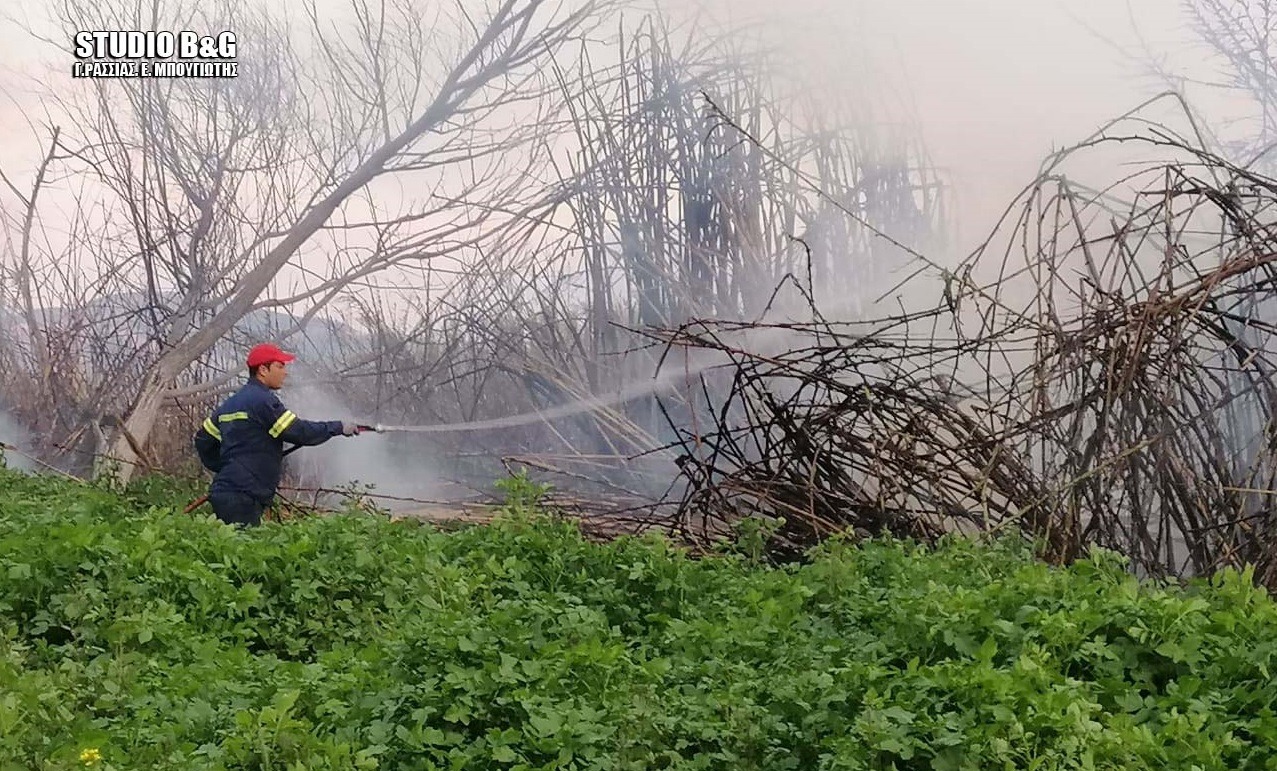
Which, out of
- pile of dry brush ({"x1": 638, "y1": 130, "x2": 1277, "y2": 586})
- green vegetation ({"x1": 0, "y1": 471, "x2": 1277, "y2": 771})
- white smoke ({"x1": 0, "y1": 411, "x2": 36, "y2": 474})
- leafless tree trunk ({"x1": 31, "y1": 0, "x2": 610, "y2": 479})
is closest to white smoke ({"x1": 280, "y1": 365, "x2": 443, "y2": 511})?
leafless tree trunk ({"x1": 31, "y1": 0, "x2": 610, "y2": 479})

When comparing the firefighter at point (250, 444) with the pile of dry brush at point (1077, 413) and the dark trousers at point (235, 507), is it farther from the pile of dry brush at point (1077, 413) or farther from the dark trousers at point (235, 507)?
the pile of dry brush at point (1077, 413)

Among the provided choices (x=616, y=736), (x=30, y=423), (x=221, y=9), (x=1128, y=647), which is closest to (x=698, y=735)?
(x=616, y=736)

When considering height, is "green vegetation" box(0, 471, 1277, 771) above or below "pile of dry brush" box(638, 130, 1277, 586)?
below

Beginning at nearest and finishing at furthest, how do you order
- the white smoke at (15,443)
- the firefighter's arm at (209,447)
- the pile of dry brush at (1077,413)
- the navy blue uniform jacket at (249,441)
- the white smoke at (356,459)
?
the pile of dry brush at (1077,413)
the navy blue uniform jacket at (249,441)
the firefighter's arm at (209,447)
the white smoke at (356,459)
the white smoke at (15,443)

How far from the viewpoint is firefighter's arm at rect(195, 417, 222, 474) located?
7621 millimetres

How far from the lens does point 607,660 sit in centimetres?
371

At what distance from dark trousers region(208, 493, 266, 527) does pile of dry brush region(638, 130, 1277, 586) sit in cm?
249

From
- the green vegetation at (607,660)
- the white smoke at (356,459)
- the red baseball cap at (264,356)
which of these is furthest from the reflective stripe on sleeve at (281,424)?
the green vegetation at (607,660)

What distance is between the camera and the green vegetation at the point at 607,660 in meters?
3.30

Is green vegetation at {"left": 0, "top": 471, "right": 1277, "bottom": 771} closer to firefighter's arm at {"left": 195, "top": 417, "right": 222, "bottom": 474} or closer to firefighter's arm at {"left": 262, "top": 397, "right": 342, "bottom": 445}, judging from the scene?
firefighter's arm at {"left": 262, "top": 397, "right": 342, "bottom": 445}

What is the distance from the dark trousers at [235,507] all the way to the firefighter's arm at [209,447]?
0.73ft

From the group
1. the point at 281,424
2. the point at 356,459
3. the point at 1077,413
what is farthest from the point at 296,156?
the point at 1077,413

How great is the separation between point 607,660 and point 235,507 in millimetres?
4411

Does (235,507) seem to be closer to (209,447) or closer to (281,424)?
(209,447)
